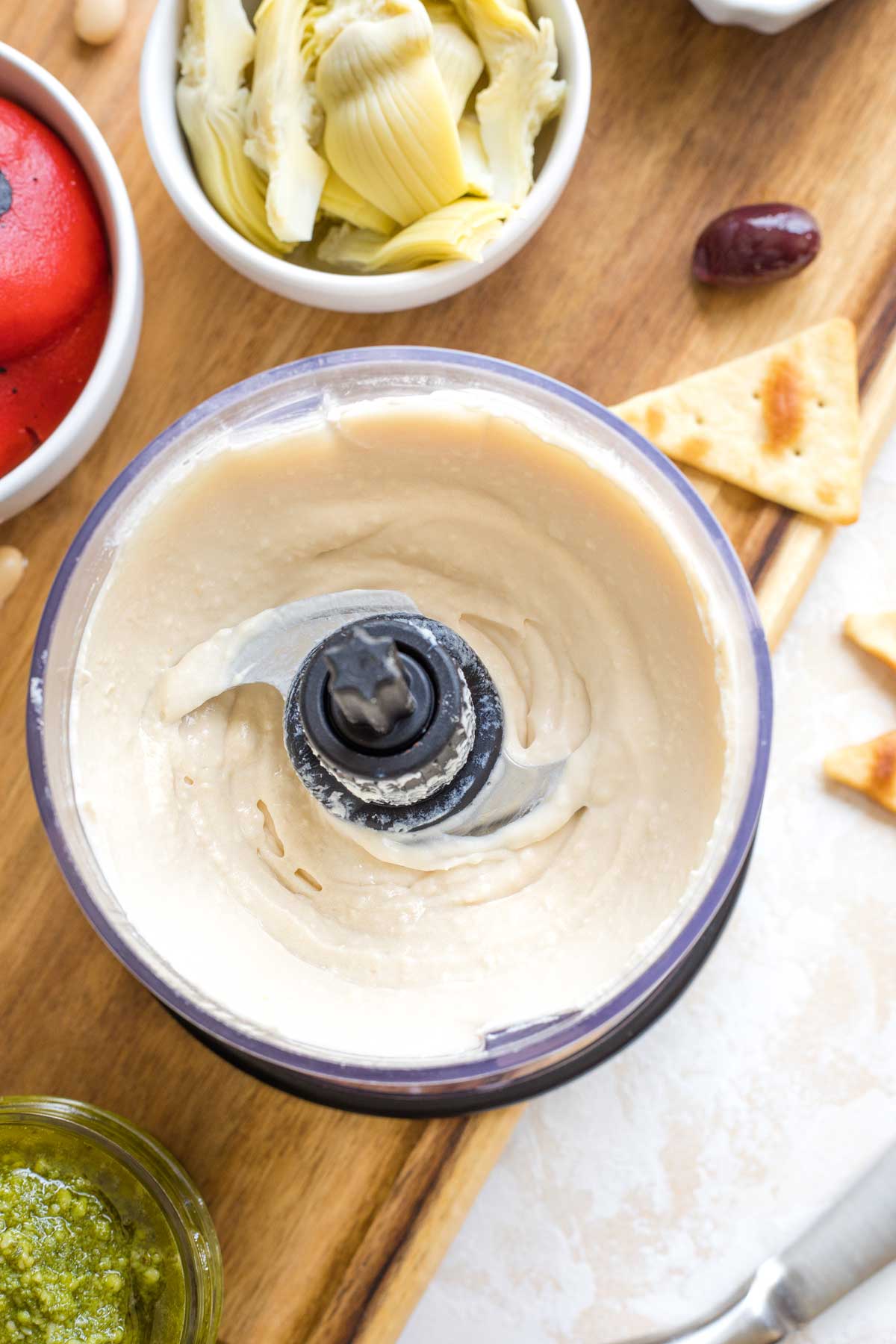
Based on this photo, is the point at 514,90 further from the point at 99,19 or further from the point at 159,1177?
the point at 159,1177

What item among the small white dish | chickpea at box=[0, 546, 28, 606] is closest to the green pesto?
chickpea at box=[0, 546, 28, 606]

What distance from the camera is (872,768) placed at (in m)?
0.90

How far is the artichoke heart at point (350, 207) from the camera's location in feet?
2.51

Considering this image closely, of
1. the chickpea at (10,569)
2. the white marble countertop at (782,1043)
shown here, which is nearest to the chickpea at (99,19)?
the chickpea at (10,569)

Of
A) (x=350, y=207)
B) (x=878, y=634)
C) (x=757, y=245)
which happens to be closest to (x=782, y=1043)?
(x=878, y=634)

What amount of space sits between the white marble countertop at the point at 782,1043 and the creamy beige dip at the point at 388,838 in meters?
0.28

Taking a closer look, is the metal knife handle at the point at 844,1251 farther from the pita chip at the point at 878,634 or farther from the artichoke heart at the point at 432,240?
the artichoke heart at the point at 432,240

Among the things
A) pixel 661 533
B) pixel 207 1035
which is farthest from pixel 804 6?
pixel 207 1035

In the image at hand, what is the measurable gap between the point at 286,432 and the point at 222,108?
23 cm

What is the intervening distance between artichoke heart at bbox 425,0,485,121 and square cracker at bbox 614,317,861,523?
23 cm

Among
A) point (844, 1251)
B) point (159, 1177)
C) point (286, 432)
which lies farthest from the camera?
point (844, 1251)

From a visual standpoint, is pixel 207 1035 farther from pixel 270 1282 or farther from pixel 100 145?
pixel 100 145

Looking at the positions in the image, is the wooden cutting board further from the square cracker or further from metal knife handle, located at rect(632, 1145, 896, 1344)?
metal knife handle, located at rect(632, 1145, 896, 1344)

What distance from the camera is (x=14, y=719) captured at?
2.71ft
